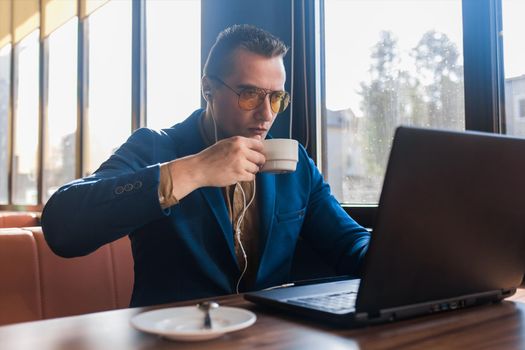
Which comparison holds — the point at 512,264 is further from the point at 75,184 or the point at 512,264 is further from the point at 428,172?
the point at 75,184

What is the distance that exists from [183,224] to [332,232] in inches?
18.1

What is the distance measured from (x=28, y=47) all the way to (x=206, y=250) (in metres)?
5.04

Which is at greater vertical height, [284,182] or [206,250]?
[284,182]

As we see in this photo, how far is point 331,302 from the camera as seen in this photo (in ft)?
3.01

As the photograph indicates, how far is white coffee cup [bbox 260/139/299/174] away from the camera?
3.83 feet

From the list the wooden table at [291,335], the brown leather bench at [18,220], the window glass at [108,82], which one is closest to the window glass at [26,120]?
the window glass at [108,82]

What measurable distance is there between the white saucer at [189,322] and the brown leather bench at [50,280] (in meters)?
0.85

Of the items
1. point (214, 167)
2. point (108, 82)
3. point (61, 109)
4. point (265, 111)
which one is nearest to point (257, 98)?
point (265, 111)

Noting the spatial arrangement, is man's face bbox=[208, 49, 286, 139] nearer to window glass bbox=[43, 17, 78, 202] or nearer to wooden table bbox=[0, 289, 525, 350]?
wooden table bbox=[0, 289, 525, 350]

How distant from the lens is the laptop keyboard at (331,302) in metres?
0.85

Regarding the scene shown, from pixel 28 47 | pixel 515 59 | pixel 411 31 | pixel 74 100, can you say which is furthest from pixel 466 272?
pixel 28 47

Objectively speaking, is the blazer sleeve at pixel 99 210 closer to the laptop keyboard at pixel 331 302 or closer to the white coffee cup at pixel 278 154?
the white coffee cup at pixel 278 154

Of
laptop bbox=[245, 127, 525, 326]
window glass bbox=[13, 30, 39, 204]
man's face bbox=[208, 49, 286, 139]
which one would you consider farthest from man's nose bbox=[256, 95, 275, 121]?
window glass bbox=[13, 30, 39, 204]

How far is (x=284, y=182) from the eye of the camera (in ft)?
5.23
